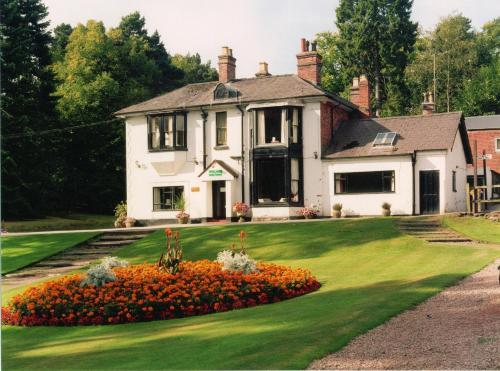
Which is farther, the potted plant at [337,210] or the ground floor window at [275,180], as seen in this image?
the ground floor window at [275,180]

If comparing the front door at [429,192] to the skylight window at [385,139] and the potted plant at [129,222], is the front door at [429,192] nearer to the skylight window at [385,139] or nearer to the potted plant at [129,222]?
the skylight window at [385,139]

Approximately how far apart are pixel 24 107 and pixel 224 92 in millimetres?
16738

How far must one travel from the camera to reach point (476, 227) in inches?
1219

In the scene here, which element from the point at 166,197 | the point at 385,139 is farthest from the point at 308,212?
the point at 166,197

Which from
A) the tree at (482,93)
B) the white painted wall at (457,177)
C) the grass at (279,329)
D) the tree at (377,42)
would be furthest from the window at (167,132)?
the tree at (482,93)

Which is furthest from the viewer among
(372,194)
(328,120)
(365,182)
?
(328,120)

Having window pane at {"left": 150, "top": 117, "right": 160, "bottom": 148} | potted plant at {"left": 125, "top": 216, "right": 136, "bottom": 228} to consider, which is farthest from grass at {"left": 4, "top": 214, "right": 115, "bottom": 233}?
window pane at {"left": 150, "top": 117, "right": 160, "bottom": 148}

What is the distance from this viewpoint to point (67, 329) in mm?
15062

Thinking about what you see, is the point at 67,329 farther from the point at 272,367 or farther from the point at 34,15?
the point at 34,15

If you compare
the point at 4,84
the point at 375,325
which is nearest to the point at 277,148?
the point at 4,84

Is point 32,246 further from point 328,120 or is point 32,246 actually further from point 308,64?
point 308,64

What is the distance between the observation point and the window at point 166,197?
138ft

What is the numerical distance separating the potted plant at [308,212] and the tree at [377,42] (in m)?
22.3

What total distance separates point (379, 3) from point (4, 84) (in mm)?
30535
